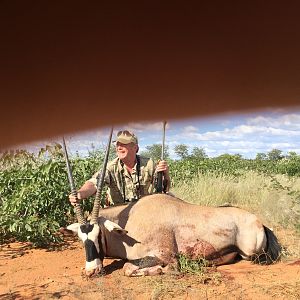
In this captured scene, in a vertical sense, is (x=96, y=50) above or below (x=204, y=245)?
above

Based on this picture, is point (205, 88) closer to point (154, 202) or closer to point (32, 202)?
point (154, 202)

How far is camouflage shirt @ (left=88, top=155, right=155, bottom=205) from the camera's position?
640cm

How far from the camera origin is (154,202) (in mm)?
5770

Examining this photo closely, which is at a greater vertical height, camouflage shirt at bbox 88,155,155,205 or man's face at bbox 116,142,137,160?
man's face at bbox 116,142,137,160

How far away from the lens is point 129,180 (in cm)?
648

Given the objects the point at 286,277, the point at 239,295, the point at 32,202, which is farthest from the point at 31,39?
the point at 32,202

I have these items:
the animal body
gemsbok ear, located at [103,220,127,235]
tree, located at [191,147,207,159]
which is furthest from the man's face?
tree, located at [191,147,207,159]

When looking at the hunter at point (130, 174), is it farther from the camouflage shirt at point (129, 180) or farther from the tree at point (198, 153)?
the tree at point (198, 153)

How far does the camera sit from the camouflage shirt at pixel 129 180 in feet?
21.0

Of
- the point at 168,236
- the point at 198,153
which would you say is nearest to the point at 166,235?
the point at 168,236

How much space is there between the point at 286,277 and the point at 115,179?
8.85 ft

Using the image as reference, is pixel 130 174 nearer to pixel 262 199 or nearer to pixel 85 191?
pixel 85 191

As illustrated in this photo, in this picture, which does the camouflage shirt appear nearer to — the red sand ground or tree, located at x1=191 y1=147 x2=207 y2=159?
the red sand ground

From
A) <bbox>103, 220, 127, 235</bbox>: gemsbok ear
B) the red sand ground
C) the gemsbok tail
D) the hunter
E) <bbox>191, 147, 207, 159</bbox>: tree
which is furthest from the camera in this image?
<bbox>191, 147, 207, 159</bbox>: tree
